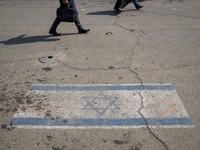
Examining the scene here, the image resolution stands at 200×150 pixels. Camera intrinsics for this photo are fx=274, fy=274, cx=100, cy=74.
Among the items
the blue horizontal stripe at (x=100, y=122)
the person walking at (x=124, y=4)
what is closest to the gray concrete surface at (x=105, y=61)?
the blue horizontal stripe at (x=100, y=122)

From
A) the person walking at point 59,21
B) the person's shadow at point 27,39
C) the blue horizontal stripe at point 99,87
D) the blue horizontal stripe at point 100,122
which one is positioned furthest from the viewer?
the person's shadow at point 27,39

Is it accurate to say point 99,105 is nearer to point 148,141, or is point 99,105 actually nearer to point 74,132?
point 74,132

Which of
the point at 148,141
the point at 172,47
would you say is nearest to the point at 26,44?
the point at 172,47

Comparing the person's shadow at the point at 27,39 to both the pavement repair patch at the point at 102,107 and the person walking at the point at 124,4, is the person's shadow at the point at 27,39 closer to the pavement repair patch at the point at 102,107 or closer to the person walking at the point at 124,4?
the pavement repair patch at the point at 102,107

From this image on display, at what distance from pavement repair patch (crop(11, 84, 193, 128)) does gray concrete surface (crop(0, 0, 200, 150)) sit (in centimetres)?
15

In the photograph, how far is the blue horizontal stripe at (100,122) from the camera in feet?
13.5

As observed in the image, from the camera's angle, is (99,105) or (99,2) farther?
(99,2)

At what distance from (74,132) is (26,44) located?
13.4ft

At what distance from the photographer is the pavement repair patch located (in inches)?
164

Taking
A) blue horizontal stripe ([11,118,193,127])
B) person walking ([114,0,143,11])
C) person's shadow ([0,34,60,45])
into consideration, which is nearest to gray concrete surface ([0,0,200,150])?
person's shadow ([0,34,60,45])

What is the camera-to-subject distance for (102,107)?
451cm

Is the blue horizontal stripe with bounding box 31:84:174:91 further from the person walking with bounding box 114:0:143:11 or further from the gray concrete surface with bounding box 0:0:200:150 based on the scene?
the person walking with bounding box 114:0:143:11

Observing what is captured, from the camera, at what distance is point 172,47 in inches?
270

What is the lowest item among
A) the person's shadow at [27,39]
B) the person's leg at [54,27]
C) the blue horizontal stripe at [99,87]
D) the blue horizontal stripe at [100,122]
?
the blue horizontal stripe at [100,122]
